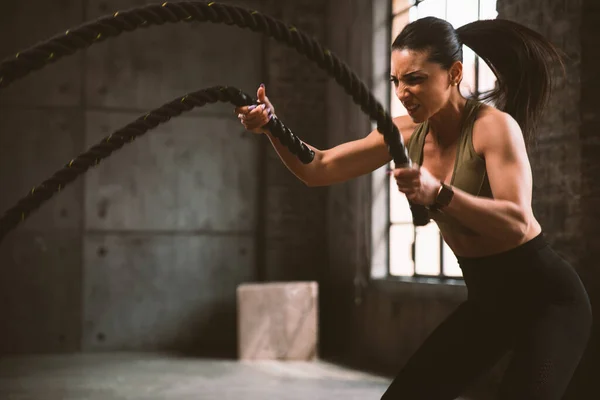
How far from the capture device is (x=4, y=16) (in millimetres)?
7430

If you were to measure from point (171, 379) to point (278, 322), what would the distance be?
3.88ft

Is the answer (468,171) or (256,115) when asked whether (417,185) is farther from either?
(256,115)

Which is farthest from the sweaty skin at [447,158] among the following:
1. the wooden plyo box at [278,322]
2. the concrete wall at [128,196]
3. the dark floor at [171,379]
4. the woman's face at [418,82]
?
the concrete wall at [128,196]

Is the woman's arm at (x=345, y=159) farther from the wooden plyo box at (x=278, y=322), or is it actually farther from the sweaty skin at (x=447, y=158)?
the wooden plyo box at (x=278, y=322)

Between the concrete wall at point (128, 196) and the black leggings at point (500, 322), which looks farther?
the concrete wall at point (128, 196)

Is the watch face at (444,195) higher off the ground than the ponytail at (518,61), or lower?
lower

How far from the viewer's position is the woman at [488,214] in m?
2.13

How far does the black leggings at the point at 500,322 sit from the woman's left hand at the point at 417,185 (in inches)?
15.0

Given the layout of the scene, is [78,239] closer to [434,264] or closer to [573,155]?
[434,264]

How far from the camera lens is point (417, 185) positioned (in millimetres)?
2004

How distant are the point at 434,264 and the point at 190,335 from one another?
8.63 feet

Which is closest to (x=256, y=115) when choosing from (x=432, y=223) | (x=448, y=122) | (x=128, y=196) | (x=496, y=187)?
(x=448, y=122)

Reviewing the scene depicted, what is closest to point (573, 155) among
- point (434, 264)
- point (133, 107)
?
point (434, 264)

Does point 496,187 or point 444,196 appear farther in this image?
point 496,187
